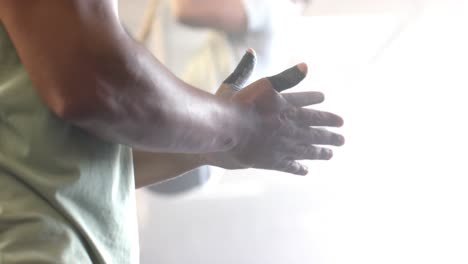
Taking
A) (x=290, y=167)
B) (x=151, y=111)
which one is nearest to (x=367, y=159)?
(x=290, y=167)

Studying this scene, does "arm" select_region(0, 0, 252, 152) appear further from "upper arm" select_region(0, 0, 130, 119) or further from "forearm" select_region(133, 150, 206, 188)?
"forearm" select_region(133, 150, 206, 188)

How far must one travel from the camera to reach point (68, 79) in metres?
0.32

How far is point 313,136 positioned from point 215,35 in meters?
0.27

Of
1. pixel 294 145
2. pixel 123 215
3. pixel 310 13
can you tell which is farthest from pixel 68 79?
pixel 310 13

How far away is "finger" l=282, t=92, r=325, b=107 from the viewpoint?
535 millimetres

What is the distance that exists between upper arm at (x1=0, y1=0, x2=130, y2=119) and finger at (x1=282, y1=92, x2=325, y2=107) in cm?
23

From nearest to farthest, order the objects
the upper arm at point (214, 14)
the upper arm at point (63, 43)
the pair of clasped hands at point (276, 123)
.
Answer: the upper arm at point (63, 43) → the pair of clasped hands at point (276, 123) → the upper arm at point (214, 14)

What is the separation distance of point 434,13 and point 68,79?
2.02ft

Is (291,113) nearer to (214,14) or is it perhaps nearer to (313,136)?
(313,136)

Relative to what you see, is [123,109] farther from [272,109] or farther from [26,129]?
[272,109]

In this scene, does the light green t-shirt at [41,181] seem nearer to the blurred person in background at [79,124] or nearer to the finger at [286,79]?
the blurred person in background at [79,124]

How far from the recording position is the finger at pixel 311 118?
1.74ft

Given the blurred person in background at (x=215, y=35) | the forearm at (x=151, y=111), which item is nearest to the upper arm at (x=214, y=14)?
the blurred person in background at (x=215, y=35)

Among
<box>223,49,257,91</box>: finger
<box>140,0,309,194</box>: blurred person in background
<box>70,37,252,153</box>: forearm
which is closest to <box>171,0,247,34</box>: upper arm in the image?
<box>140,0,309,194</box>: blurred person in background
